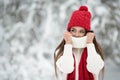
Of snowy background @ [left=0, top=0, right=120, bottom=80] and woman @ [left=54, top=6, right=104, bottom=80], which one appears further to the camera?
snowy background @ [left=0, top=0, right=120, bottom=80]

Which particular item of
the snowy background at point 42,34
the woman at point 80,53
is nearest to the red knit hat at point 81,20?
the woman at point 80,53

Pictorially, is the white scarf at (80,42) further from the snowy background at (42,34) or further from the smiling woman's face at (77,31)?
the snowy background at (42,34)

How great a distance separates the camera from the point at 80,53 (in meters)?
1.10

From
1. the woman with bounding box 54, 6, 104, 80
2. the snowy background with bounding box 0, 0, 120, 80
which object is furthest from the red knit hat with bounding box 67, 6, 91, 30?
the snowy background with bounding box 0, 0, 120, 80

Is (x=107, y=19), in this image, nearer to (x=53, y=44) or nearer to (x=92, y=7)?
(x=92, y=7)

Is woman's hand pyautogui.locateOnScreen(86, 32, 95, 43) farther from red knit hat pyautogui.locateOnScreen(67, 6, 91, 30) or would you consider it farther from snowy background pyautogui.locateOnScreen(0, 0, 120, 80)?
snowy background pyautogui.locateOnScreen(0, 0, 120, 80)

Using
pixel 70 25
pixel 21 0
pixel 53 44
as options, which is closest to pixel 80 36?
pixel 70 25

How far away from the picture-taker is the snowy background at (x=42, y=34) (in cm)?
160

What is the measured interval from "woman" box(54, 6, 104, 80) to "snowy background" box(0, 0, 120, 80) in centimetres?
50

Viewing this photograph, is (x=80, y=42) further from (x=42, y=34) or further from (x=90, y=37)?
(x=42, y=34)

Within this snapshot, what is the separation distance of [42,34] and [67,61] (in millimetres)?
626

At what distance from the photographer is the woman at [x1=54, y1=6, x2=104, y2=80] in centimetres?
104

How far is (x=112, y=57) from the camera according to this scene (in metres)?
1.60

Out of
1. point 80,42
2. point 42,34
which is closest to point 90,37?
point 80,42
